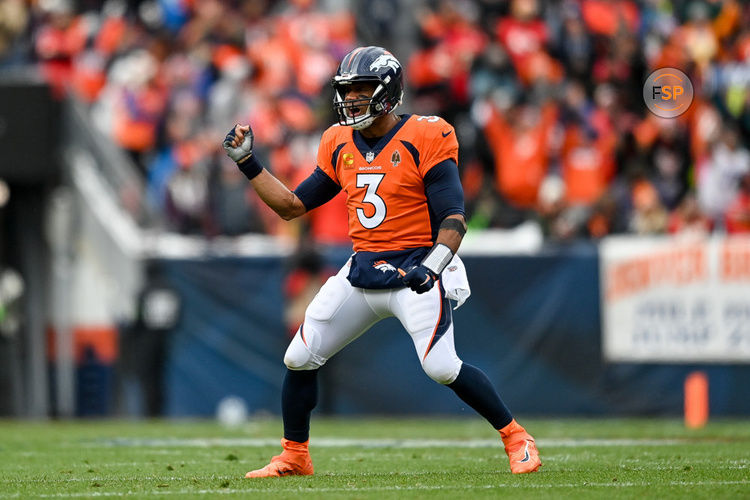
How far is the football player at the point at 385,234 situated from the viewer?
6.41 m

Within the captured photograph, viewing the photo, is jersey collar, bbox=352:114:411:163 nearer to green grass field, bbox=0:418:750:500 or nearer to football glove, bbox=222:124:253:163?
football glove, bbox=222:124:253:163

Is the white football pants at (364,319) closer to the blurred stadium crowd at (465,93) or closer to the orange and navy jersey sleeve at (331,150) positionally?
the orange and navy jersey sleeve at (331,150)

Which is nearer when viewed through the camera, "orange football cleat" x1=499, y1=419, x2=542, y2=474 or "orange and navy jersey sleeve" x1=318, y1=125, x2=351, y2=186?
"orange football cleat" x1=499, y1=419, x2=542, y2=474

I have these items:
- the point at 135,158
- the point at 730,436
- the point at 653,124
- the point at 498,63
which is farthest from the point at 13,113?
the point at 730,436

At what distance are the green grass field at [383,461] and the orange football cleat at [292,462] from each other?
0.40 feet

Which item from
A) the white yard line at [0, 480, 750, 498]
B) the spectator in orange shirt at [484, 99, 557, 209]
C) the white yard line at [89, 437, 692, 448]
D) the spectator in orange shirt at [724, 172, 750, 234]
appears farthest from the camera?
the spectator in orange shirt at [484, 99, 557, 209]

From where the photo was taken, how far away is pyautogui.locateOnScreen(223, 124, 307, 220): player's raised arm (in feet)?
21.2

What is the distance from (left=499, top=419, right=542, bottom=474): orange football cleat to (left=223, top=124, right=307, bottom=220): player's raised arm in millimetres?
1520

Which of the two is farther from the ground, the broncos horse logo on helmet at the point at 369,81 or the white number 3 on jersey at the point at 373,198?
the broncos horse logo on helmet at the point at 369,81

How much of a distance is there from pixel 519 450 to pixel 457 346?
6415 mm
